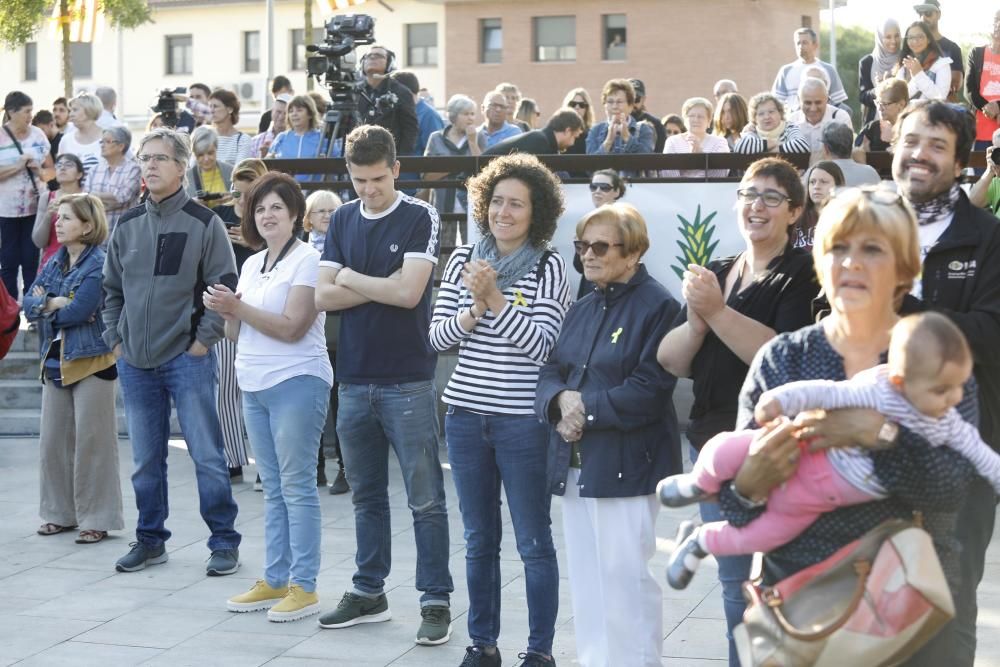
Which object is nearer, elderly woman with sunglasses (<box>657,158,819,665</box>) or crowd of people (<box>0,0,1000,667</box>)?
crowd of people (<box>0,0,1000,667</box>)

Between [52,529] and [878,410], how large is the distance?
6300 millimetres

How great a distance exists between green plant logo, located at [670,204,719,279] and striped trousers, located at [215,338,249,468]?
10.9 feet

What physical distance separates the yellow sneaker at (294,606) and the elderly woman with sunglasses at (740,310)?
2.44 metres

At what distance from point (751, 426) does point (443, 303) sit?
2.48 metres

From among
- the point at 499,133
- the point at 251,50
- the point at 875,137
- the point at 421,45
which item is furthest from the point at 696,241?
the point at 251,50

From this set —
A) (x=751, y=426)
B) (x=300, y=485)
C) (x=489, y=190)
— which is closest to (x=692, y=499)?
(x=751, y=426)

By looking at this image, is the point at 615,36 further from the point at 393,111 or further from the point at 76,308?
the point at 76,308

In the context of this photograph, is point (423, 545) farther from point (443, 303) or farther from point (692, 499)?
point (692, 499)

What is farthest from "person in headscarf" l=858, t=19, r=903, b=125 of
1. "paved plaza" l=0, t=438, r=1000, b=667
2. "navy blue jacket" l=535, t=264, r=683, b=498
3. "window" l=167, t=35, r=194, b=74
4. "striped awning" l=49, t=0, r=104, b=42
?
"window" l=167, t=35, r=194, b=74

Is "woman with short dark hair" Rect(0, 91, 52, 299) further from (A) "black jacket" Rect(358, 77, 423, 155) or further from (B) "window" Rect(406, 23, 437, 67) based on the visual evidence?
(B) "window" Rect(406, 23, 437, 67)

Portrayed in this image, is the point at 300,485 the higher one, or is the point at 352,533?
the point at 300,485

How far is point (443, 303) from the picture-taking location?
5793mm

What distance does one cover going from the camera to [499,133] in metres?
13.9

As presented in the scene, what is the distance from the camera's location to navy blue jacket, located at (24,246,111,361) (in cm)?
816
